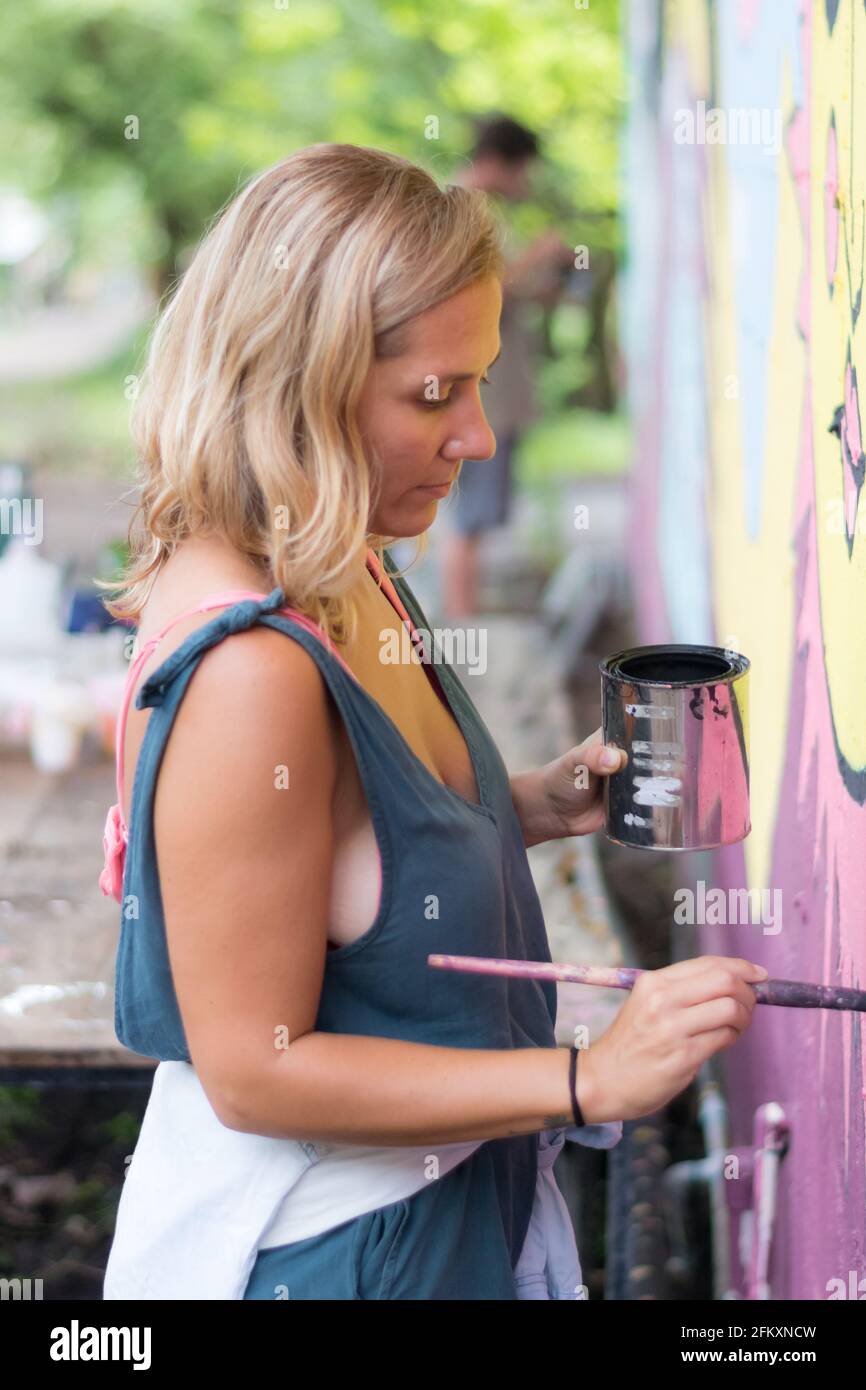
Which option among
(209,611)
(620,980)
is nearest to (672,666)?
(620,980)

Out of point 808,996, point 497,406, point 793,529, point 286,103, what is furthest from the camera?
point 286,103

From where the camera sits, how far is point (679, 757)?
1.62 m

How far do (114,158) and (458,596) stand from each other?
402 inches

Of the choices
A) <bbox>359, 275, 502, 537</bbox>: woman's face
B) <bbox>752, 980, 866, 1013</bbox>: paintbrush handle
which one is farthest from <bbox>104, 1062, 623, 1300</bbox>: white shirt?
<bbox>359, 275, 502, 537</bbox>: woman's face

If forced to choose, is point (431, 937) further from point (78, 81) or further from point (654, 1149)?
point (78, 81)

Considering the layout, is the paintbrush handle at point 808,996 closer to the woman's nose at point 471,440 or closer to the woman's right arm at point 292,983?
the woman's right arm at point 292,983

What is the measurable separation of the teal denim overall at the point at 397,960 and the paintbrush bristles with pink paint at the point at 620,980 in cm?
11

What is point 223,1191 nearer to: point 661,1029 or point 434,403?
point 661,1029

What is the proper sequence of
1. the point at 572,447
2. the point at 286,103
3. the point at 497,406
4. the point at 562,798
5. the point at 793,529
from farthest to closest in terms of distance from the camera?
1. the point at 286,103
2. the point at 572,447
3. the point at 497,406
4. the point at 793,529
5. the point at 562,798

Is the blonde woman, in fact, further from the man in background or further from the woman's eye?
the man in background

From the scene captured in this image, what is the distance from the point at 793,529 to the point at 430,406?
1.07 m

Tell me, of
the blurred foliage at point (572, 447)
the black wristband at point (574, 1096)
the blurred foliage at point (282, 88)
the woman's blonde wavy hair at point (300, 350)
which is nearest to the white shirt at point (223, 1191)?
the black wristband at point (574, 1096)

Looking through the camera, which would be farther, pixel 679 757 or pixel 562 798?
pixel 562 798

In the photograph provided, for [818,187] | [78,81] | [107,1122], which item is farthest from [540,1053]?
[78,81]
